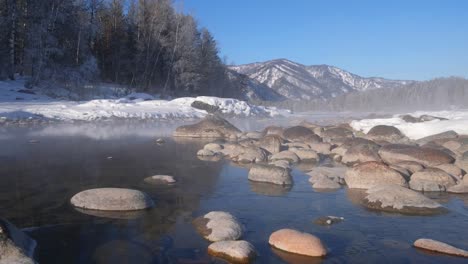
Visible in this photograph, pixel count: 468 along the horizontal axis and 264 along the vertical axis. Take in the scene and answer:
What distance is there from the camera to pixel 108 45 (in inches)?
1790

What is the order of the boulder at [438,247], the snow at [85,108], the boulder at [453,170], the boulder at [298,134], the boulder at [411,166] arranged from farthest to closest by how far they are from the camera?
1. the snow at [85,108]
2. the boulder at [298,134]
3. the boulder at [411,166]
4. the boulder at [453,170]
5. the boulder at [438,247]

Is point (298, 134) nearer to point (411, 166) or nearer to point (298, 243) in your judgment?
point (411, 166)

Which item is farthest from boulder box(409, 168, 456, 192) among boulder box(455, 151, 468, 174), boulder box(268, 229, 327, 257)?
boulder box(268, 229, 327, 257)

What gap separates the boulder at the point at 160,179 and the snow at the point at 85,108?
15368 millimetres

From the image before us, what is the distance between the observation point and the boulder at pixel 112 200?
24.8 ft

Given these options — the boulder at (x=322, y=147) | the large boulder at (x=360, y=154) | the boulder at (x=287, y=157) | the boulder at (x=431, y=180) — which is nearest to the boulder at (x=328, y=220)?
the boulder at (x=431, y=180)

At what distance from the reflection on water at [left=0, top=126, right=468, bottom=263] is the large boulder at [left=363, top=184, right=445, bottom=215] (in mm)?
290

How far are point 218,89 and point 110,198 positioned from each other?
178 feet

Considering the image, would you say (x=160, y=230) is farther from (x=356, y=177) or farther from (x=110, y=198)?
(x=356, y=177)

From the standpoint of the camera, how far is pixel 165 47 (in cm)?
4844

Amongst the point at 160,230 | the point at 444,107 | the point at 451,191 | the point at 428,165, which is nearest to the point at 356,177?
the point at 451,191

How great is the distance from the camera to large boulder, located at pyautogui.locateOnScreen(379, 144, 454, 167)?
1210 centimetres

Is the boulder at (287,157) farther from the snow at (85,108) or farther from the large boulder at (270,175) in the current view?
the snow at (85,108)

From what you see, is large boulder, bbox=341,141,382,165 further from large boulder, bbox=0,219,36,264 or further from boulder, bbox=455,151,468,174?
large boulder, bbox=0,219,36,264
